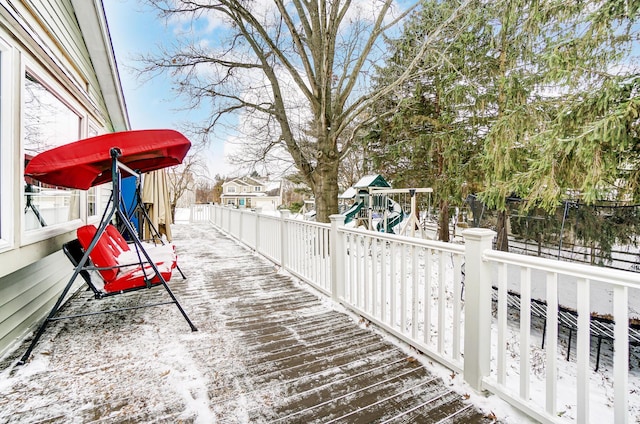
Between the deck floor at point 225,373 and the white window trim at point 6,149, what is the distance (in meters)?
1.07

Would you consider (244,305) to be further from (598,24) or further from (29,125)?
(598,24)

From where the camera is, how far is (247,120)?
30.7ft

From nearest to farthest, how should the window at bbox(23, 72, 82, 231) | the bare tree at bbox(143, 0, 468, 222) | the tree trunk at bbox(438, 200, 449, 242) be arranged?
1. the window at bbox(23, 72, 82, 231)
2. the bare tree at bbox(143, 0, 468, 222)
3. the tree trunk at bbox(438, 200, 449, 242)

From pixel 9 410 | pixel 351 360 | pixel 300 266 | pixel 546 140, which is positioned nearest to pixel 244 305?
pixel 300 266

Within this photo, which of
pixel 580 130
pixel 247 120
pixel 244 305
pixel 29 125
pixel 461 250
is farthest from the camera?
pixel 247 120

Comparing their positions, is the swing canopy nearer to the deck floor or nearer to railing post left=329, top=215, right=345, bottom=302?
the deck floor

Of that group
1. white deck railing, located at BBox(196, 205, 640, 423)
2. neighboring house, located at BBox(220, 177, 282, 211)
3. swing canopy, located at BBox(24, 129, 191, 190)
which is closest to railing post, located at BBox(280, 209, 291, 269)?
white deck railing, located at BBox(196, 205, 640, 423)

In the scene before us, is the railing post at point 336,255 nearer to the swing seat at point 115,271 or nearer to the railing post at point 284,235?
the railing post at point 284,235

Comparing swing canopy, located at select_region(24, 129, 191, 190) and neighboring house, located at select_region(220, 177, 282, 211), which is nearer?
swing canopy, located at select_region(24, 129, 191, 190)

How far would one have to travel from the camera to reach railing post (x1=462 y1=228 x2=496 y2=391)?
2.05 meters

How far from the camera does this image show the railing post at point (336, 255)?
12.1ft

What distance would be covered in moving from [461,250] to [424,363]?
0.98 metres

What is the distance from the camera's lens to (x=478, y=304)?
2.07 metres

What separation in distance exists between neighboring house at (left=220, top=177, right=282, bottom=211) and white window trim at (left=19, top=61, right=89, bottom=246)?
2768cm
